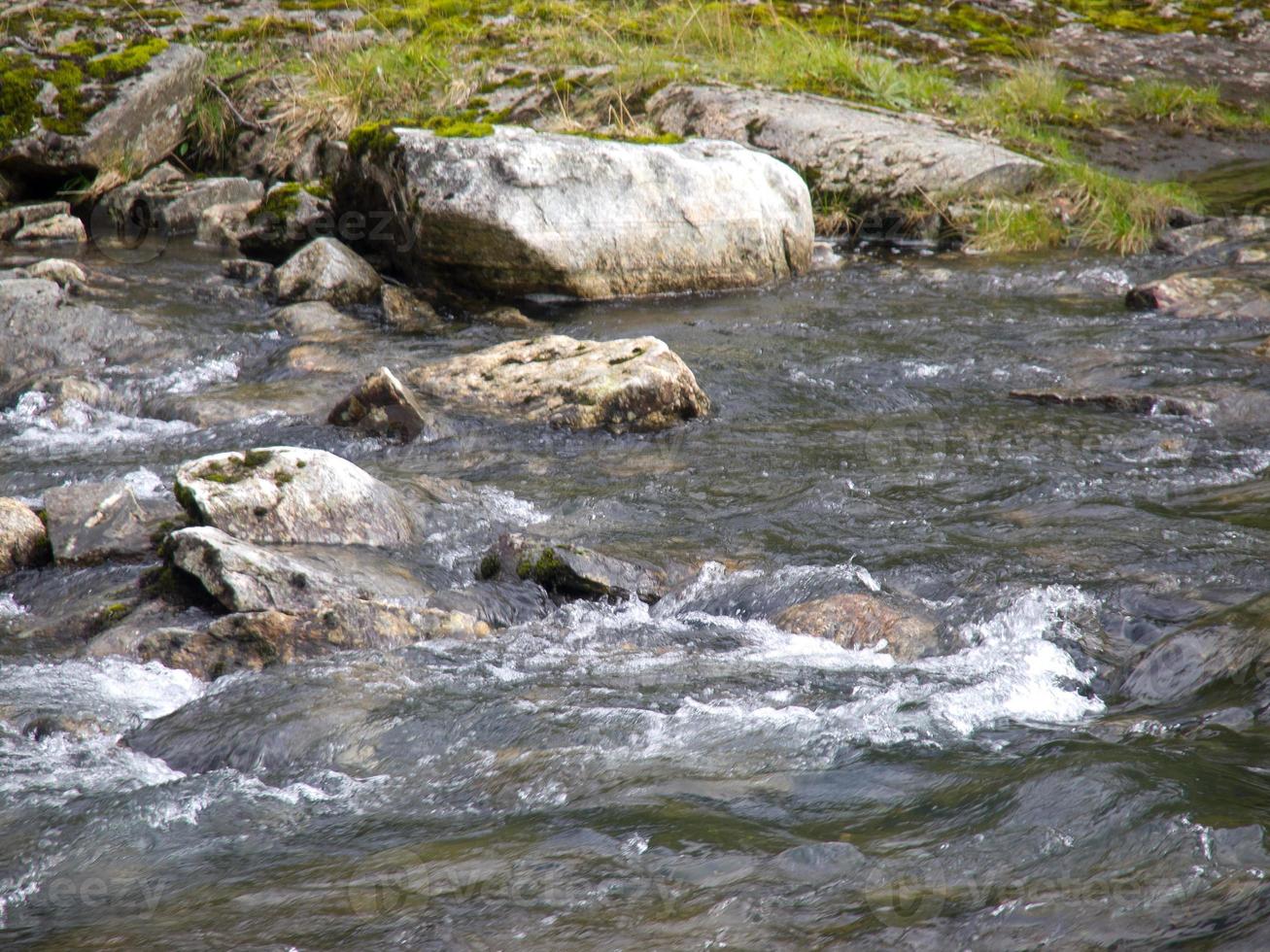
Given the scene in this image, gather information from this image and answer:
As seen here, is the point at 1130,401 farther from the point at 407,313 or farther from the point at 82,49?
the point at 82,49

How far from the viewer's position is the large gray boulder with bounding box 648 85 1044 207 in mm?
11844

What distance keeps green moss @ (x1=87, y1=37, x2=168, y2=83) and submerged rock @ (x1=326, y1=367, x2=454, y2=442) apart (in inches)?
349

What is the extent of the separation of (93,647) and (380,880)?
6.93 ft

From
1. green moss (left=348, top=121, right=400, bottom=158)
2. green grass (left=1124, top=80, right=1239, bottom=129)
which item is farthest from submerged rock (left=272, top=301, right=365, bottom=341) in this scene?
green grass (left=1124, top=80, right=1239, bottom=129)

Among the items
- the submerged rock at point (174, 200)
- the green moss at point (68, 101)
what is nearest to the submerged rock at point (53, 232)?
the submerged rock at point (174, 200)

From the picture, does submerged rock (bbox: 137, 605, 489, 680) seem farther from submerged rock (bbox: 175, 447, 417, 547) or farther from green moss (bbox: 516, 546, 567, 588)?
submerged rock (bbox: 175, 447, 417, 547)

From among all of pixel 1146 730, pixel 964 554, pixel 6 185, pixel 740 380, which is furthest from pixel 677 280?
pixel 6 185

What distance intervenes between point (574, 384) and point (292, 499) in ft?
7.47

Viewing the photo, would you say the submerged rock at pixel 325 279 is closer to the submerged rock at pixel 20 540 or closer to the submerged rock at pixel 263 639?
the submerged rock at pixel 20 540

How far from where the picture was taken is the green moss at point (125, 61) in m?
13.1

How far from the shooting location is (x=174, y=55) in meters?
13.7

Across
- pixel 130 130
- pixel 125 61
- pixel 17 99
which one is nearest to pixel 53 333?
pixel 130 130

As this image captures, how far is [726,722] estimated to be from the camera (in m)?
3.53

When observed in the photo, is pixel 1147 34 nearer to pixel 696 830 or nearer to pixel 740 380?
pixel 740 380
